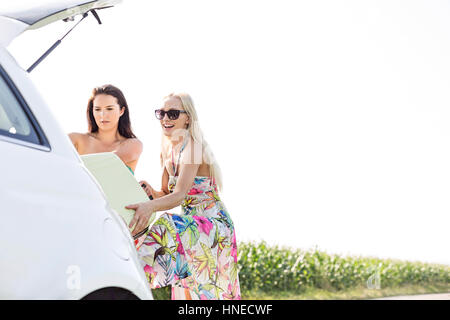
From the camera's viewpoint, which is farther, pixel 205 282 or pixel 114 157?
pixel 205 282

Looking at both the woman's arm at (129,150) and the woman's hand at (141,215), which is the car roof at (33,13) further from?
the woman's arm at (129,150)

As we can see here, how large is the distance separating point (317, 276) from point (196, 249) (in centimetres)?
992

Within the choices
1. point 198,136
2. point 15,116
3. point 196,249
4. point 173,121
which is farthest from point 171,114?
point 15,116

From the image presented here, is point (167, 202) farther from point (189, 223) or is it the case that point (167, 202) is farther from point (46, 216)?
point (46, 216)

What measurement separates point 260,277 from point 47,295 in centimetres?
1091

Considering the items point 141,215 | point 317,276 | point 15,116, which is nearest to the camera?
point 15,116

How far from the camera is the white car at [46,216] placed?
1624mm

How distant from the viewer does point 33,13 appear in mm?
2230
